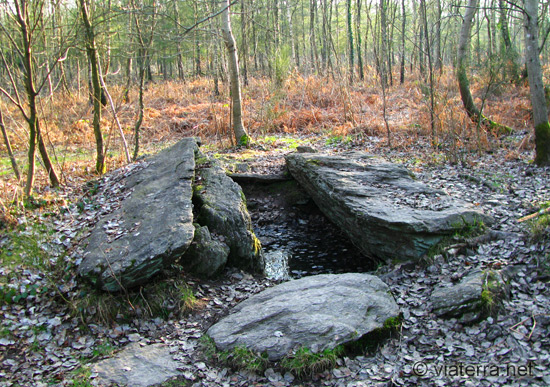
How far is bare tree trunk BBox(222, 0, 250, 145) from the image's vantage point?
9.91 metres

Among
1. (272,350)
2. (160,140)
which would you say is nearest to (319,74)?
(160,140)

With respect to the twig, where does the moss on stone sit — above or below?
above

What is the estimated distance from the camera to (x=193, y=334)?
14.1 ft

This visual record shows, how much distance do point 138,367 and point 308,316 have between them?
1758 millimetres

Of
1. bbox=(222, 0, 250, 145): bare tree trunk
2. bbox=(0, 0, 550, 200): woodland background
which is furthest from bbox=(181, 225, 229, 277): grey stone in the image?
bbox=(222, 0, 250, 145): bare tree trunk

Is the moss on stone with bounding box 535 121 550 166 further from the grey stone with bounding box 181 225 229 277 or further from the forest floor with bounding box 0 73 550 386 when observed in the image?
the grey stone with bounding box 181 225 229 277

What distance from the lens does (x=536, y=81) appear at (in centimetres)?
672

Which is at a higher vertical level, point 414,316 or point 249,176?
point 249,176

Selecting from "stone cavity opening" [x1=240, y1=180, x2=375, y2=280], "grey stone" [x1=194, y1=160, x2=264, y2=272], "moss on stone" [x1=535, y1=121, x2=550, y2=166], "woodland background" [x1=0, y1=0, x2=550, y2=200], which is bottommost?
"stone cavity opening" [x1=240, y1=180, x2=375, y2=280]

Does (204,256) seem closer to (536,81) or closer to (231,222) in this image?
(231,222)

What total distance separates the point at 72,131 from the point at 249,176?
7320mm

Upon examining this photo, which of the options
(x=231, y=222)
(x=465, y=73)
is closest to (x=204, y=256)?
(x=231, y=222)

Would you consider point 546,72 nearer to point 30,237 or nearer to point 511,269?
point 511,269

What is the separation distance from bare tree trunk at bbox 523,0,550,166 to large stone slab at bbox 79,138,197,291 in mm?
6136
